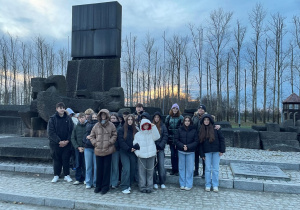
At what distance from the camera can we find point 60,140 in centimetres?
524

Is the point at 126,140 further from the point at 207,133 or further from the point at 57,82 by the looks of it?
the point at 57,82

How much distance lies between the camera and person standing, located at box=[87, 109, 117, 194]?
4.70 metres

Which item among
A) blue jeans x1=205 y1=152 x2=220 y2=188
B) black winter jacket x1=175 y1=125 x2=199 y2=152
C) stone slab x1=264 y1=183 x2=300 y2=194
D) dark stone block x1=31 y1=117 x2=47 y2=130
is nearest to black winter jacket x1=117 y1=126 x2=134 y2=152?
black winter jacket x1=175 y1=125 x2=199 y2=152

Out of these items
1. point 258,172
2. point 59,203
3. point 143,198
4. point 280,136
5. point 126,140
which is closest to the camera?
point 59,203

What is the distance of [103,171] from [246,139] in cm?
663

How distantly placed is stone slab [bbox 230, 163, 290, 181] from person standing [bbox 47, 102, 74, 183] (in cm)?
382

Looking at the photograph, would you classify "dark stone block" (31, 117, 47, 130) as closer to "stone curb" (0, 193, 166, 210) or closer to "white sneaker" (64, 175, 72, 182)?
"white sneaker" (64, 175, 72, 182)

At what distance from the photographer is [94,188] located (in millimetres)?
4941

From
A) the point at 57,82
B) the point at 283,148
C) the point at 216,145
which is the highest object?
the point at 57,82

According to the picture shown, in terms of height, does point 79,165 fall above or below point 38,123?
below

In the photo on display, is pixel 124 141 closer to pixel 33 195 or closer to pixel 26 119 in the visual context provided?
pixel 33 195

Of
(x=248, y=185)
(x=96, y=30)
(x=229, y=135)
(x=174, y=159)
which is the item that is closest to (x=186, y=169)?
(x=174, y=159)

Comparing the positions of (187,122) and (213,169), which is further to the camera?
(187,122)

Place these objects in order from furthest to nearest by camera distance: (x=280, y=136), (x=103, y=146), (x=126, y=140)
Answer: (x=280, y=136) → (x=126, y=140) → (x=103, y=146)
